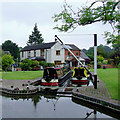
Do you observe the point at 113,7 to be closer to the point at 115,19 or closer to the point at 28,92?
the point at 115,19

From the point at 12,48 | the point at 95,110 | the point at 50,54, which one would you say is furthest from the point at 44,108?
the point at 12,48

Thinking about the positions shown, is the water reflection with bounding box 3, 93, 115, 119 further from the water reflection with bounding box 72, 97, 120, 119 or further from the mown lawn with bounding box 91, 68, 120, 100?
the mown lawn with bounding box 91, 68, 120, 100

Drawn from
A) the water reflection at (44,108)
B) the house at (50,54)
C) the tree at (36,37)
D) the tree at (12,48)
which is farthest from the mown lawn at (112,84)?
Answer: the tree at (12,48)

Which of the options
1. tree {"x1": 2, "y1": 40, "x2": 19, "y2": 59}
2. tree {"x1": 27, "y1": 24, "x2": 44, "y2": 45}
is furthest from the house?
tree {"x1": 2, "y1": 40, "x2": 19, "y2": 59}

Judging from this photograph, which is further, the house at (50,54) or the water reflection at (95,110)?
the house at (50,54)

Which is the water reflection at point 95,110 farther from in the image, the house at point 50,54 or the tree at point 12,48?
the tree at point 12,48

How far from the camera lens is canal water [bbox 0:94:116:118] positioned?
16.5ft

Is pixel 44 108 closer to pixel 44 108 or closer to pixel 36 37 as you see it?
pixel 44 108

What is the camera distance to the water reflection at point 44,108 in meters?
5.04

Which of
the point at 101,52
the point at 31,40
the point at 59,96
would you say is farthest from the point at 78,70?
the point at 31,40

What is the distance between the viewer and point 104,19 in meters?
5.89

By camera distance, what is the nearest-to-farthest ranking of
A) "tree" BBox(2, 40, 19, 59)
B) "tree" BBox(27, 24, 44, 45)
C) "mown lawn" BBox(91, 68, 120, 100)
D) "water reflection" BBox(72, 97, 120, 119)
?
"water reflection" BBox(72, 97, 120, 119), "mown lawn" BBox(91, 68, 120, 100), "tree" BBox(27, 24, 44, 45), "tree" BBox(2, 40, 19, 59)

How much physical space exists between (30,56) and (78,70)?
19.9ft

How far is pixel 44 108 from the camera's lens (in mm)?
5789
